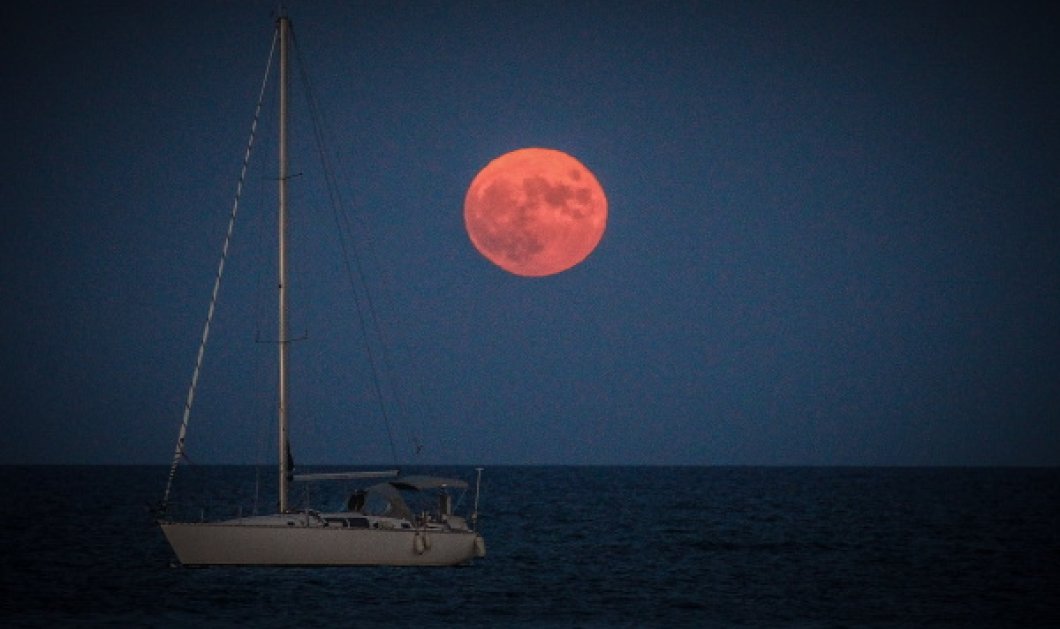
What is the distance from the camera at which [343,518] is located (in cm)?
4388

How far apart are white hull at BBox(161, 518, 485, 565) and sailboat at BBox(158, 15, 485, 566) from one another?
0.11 ft

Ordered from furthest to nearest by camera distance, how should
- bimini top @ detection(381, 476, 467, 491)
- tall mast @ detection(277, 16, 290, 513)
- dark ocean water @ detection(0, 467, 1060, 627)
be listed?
1. bimini top @ detection(381, 476, 467, 491)
2. tall mast @ detection(277, 16, 290, 513)
3. dark ocean water @ detection(0, 467, 1060, 627)

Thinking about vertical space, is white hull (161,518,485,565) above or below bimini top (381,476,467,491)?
below

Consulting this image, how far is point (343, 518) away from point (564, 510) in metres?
59.9

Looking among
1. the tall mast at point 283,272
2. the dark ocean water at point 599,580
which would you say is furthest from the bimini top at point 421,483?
the tall mast at point 283,272

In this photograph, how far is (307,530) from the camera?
42.7m

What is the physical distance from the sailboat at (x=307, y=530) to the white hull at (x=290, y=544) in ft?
0.11

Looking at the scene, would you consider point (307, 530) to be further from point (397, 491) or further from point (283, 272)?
point (283, 272)

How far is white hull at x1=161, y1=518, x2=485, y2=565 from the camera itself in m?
42.5

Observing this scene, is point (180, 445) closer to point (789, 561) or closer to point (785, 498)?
point (789, 561)

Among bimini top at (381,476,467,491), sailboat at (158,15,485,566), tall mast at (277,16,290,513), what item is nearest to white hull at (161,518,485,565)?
sailboat at (158,15,485,566)

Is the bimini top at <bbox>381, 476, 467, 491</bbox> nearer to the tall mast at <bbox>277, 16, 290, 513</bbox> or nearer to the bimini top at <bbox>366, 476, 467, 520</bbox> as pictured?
the bimini top at <bbox>366, 476, 467, 520</bbox>

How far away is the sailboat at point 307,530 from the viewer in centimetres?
4256

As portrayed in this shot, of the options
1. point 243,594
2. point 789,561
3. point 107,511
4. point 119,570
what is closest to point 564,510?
point 107,511
